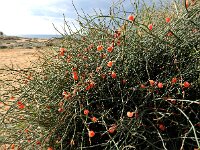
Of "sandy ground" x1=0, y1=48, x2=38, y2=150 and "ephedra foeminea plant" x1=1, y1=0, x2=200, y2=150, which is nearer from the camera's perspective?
"ephedra foeminea plant" x1=1, y1=0, x2=200, y2=150

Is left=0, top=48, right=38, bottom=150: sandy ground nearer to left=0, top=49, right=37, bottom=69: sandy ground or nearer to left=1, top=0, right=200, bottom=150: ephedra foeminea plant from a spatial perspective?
left=0, top=49, right=37, bottom=69: sandy ground

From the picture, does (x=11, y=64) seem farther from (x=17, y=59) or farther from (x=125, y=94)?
(x=125, y=94)

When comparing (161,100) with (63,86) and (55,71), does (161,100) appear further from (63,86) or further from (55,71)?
(55,71)

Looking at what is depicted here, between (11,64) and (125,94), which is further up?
(125,94)

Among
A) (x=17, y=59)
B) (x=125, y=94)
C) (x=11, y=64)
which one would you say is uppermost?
(x=125, y=94)

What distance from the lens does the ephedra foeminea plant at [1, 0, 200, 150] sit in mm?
1909

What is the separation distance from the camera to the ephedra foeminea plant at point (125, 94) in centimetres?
191

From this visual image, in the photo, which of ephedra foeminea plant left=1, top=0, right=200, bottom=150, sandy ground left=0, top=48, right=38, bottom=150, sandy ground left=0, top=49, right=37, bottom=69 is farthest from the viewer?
sandy ground left=0, top=49, right=37, bottom=69

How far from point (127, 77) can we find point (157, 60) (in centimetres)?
23

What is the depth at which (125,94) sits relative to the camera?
76.3 inches

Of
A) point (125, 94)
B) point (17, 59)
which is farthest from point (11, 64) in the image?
point (125, 94)

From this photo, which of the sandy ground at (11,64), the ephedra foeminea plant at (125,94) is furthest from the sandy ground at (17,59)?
the ephedra foeminea plant at (125,94)

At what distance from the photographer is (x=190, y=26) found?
2.15m

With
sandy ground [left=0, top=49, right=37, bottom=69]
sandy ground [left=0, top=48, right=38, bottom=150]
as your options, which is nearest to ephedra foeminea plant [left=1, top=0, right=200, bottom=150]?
sandy ground [left=0, top=48, right=38, bottom=150]
